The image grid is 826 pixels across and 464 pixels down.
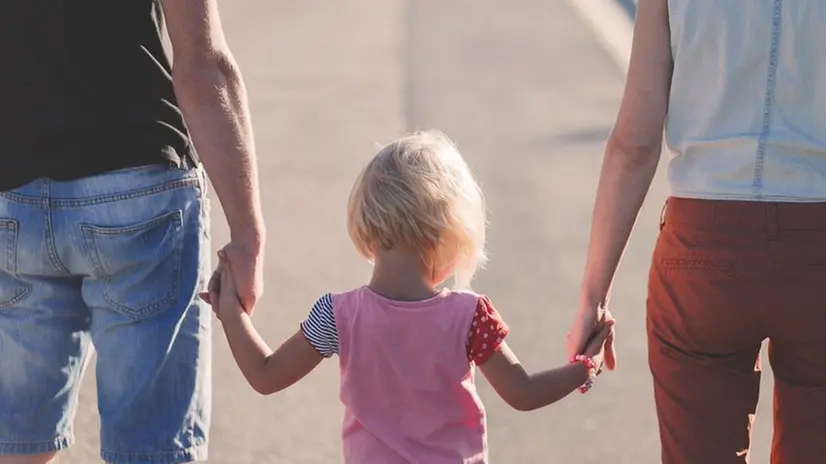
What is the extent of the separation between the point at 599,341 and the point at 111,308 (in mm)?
1004

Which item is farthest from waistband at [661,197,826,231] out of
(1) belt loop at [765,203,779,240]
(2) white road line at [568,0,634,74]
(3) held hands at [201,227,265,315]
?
(2) white road line at [568,0,634,74]

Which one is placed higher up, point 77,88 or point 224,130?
point 77,88

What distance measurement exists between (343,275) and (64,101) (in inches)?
152

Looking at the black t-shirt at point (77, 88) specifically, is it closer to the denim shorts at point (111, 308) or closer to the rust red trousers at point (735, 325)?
the denim shorts at point (111, 308)

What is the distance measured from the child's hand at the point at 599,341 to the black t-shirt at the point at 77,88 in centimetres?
95

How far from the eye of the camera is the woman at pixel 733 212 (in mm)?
2822

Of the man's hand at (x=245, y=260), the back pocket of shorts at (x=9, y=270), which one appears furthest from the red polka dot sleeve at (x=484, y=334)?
the back pocket of shorts at (x=9, y=270)

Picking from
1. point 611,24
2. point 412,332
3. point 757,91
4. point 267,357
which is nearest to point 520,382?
point 412,332

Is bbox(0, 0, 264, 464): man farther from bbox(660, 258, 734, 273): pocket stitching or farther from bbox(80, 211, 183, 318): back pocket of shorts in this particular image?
bbox(660, 258, 734, 273): pocket stitching

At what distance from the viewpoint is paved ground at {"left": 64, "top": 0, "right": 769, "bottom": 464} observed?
5148mm

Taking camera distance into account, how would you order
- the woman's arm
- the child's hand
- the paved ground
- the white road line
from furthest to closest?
1. the white road line
2. the paved ground
3. the child's hand
4. the woman's arm

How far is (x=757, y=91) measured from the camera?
2838mm

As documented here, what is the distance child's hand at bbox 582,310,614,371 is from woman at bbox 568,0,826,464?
13cm

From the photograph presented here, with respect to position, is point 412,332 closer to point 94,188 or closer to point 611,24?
point 94,188
